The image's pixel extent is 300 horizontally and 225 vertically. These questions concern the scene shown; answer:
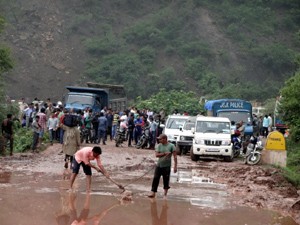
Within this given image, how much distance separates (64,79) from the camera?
62688mm

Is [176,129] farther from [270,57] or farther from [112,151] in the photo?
[270,57]

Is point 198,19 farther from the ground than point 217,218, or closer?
farther from the ground

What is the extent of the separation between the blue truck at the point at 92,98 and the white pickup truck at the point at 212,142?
29.5ft

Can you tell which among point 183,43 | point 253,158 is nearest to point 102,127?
point 253,158

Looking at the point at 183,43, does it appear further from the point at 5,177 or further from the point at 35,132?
the point at 5,177

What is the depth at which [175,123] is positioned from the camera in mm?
29125

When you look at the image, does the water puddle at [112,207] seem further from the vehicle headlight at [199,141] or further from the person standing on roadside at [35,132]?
the vehicle headlight at [199,141]

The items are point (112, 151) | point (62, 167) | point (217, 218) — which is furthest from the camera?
point (112, 151)

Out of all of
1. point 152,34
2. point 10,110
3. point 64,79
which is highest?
point 152,34

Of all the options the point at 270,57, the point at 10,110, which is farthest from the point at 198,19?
the point at 10,110

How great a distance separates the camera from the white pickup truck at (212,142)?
79.5 feet

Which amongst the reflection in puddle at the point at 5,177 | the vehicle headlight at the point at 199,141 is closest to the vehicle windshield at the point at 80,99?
the vehicle headlight at the point at 199,141

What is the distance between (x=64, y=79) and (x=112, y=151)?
37.9 metres

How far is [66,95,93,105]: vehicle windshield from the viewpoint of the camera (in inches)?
1323
